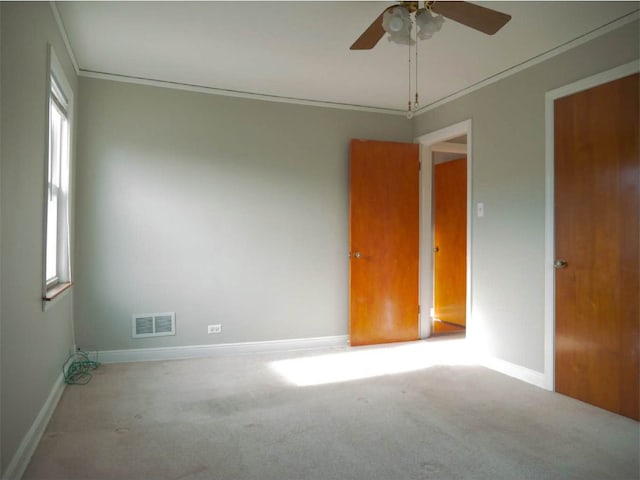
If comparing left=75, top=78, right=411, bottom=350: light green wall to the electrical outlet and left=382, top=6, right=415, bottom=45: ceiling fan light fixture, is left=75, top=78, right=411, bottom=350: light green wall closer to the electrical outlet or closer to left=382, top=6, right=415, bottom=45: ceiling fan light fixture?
the electrical outlet

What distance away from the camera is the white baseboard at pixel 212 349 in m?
3.70

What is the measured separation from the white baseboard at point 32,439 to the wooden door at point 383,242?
8.18 ft

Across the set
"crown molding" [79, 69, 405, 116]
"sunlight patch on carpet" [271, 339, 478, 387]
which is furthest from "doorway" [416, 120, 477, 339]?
"crown molding" [79, 69, 405, 116]

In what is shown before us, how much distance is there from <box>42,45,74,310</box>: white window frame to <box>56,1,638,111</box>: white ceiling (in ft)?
1.31

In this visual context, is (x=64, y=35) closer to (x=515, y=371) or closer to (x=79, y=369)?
(x=79, y=369)

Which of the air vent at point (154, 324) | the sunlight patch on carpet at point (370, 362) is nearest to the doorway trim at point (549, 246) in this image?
the sunlight patch on carpet at point (370, 362)

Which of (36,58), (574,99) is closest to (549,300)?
(574,99)

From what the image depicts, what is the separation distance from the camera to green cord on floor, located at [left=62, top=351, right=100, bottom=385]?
3167mm

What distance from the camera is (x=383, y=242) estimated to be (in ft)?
14.5

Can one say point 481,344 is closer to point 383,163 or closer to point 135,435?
point 383,163

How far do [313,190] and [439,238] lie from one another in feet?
7.04

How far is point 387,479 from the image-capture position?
195cm

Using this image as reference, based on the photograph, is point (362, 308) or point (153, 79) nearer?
point (153, 79)

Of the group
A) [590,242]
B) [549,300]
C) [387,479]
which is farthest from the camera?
[549,300]
